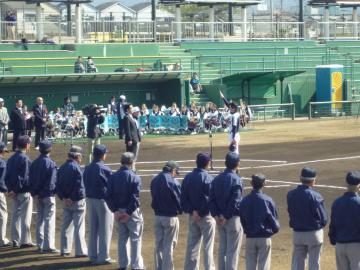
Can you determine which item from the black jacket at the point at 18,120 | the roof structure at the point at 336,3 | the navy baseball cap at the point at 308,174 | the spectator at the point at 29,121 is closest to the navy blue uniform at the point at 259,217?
the navy baseball cap at the point at 308,174

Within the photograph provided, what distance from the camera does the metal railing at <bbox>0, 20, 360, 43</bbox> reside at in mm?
50625

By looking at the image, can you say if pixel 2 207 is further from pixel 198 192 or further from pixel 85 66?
pixel 85 66

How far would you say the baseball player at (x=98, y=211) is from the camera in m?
15.7

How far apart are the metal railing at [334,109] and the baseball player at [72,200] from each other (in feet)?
115

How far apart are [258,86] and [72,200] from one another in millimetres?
35662

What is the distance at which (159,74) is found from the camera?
4569cm

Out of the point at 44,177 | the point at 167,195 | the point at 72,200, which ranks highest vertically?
the point at 44,177

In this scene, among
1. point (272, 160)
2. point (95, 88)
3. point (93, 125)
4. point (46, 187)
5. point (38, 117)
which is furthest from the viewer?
point (95, 88)

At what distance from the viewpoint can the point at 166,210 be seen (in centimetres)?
1453

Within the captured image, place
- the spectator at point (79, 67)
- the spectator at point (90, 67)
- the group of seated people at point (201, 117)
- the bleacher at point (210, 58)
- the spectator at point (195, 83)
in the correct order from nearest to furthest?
the group of seated people at point (201, 117) → the spectator at point (79, 67) → the spectator at point (90, 67) → the bleacher at point (210, 58) → the spectator at point (195, 83)

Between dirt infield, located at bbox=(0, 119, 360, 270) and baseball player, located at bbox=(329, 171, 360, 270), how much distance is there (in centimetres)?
284

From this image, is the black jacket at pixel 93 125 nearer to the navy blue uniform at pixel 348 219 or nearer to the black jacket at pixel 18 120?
the black jacket at pixel 18 120

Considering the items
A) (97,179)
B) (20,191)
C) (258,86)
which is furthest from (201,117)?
(97,179)

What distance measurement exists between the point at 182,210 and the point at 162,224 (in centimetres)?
39
